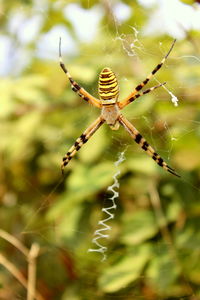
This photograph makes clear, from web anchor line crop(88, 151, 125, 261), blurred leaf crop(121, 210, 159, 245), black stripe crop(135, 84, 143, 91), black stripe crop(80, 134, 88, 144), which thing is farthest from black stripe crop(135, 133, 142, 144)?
black stripe crop(135, 84, 143, 91)

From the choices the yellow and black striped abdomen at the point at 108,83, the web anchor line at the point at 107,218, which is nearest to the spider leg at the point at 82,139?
the web anchor line at the point at 107,218

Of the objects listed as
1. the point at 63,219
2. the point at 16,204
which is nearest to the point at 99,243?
the point at 63,219

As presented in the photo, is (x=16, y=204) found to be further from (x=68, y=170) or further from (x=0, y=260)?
(x=0, y=260)

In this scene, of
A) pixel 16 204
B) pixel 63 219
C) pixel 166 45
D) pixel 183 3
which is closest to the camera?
pixel 183 3

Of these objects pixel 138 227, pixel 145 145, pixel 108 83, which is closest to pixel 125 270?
pixel 138 227

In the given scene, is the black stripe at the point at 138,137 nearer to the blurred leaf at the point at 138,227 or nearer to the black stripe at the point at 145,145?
the black stripe at the point at 145,145

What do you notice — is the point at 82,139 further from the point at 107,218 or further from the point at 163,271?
the point at 163,271
